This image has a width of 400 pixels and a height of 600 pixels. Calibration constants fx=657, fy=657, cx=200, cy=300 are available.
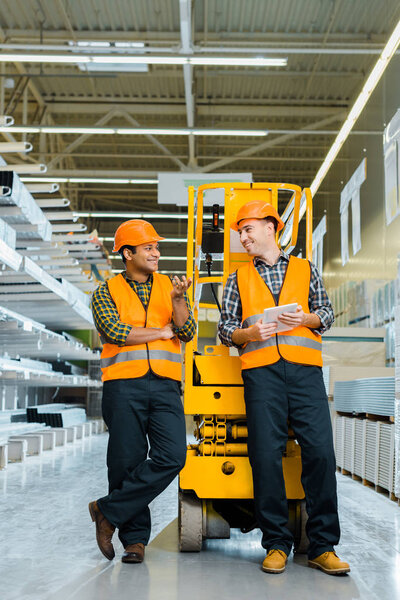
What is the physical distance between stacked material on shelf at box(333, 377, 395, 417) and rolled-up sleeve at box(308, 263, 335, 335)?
8.44 ft

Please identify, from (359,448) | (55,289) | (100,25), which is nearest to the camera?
(359,448)

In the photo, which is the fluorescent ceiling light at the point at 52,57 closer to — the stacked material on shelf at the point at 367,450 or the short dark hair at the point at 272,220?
the stacked material on shelf at the point at 367,450

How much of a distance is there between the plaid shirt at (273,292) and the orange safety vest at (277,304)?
3cm

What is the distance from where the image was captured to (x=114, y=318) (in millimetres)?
3520

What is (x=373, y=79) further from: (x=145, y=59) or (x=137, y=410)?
(x=137, y=410)

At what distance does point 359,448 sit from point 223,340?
4067 mm

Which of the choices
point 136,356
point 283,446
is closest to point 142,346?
point 136,356

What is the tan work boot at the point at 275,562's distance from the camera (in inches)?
127

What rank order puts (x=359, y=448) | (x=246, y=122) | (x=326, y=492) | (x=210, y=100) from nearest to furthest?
(x=326, y=492)
(x=359, y=448)
(x=210, y=100)
(x=246, y=122)

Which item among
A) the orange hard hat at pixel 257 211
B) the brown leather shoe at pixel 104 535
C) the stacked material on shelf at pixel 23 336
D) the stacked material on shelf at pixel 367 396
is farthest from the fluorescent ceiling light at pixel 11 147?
the stacked material on shelf at pixel 367 396

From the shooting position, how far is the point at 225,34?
40.8 feet

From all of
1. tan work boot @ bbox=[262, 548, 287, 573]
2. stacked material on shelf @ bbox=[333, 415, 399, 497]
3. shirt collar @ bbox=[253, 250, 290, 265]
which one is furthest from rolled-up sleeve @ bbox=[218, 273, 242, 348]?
stacked material on shelf @ bbox=[333, 415, 399, 497]

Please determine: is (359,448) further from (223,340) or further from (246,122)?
(246,122)

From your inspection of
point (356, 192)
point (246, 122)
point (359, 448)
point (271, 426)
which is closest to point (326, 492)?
point (271, 426)
